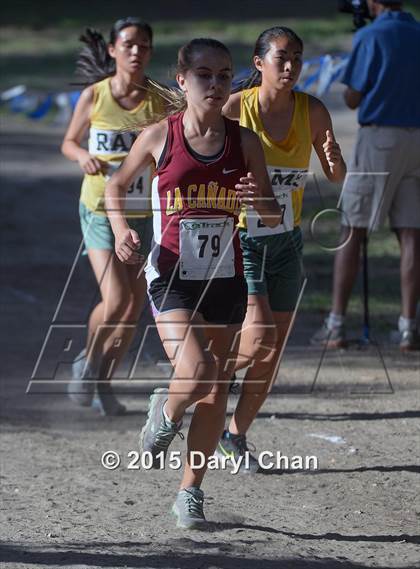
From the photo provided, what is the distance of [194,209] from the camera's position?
16.7ft

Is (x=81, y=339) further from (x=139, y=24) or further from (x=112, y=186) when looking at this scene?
(x=112, y=186)

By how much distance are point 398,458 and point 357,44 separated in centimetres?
304

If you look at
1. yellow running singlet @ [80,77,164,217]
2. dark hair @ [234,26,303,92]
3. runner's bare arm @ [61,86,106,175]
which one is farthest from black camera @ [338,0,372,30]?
dark hair @ [234,26,303,92]

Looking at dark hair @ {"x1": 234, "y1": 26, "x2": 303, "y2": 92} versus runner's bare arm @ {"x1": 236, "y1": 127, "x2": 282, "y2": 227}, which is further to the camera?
dark hair @ {"x1": 234, "y1": 26, "x2": 303, "y2": 92}

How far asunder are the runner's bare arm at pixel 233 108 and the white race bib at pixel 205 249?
2.84ft

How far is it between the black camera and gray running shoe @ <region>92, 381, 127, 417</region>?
10.9 feet

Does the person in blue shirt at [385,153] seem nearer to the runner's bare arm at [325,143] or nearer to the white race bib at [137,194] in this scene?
the white race bib at [137,194]

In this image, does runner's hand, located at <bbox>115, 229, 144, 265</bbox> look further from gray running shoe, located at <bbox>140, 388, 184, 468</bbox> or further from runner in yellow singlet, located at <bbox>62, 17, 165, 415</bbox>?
runner in yellow singlet, located at <bbox>62, 17, 165, 415</bbox>

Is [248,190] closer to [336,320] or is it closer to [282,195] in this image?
[282,195]

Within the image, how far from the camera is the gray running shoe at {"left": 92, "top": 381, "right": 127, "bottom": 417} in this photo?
7.18 meters

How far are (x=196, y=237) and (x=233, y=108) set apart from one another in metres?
1.01

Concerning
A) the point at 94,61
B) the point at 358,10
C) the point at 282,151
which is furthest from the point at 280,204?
the point at 358,10

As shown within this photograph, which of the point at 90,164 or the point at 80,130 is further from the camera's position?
the point at 80,130

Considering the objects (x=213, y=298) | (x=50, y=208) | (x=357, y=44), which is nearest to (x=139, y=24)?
(x=357, y=44)
